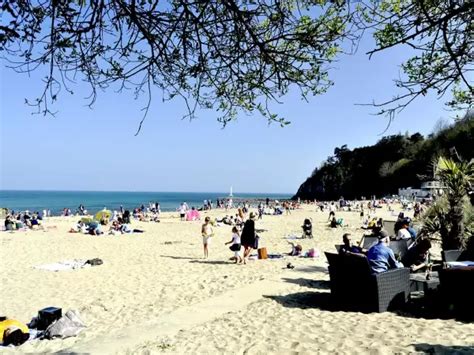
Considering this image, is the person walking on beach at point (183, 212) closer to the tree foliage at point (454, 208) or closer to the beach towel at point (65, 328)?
the tree foliage at point (454, 208)

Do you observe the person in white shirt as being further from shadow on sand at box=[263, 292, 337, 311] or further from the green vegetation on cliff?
the green vegetation on cliff

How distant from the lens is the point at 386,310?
6.07 m

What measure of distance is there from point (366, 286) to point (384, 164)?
8311 cm

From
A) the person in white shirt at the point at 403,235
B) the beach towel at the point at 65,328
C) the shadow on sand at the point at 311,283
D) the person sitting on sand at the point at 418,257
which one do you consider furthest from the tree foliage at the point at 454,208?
the beach towel at the point at 65,328

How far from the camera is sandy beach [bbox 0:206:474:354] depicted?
4.93 metres

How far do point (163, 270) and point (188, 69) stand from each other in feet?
27.8

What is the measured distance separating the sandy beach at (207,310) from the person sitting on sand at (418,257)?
1456 mm

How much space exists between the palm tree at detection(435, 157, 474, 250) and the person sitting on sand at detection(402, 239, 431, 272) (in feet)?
7.44

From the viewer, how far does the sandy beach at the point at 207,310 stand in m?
4.93

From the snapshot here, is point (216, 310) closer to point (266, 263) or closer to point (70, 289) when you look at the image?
point (70, 289)

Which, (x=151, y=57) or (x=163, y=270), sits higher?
(x=151, y=57)

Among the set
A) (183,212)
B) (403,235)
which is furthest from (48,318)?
(183,212)

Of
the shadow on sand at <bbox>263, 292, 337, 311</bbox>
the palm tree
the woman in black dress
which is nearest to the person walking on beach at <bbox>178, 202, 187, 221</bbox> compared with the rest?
the woman in black dress

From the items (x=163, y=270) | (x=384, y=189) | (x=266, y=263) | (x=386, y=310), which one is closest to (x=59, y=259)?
(x=163, y=270)
